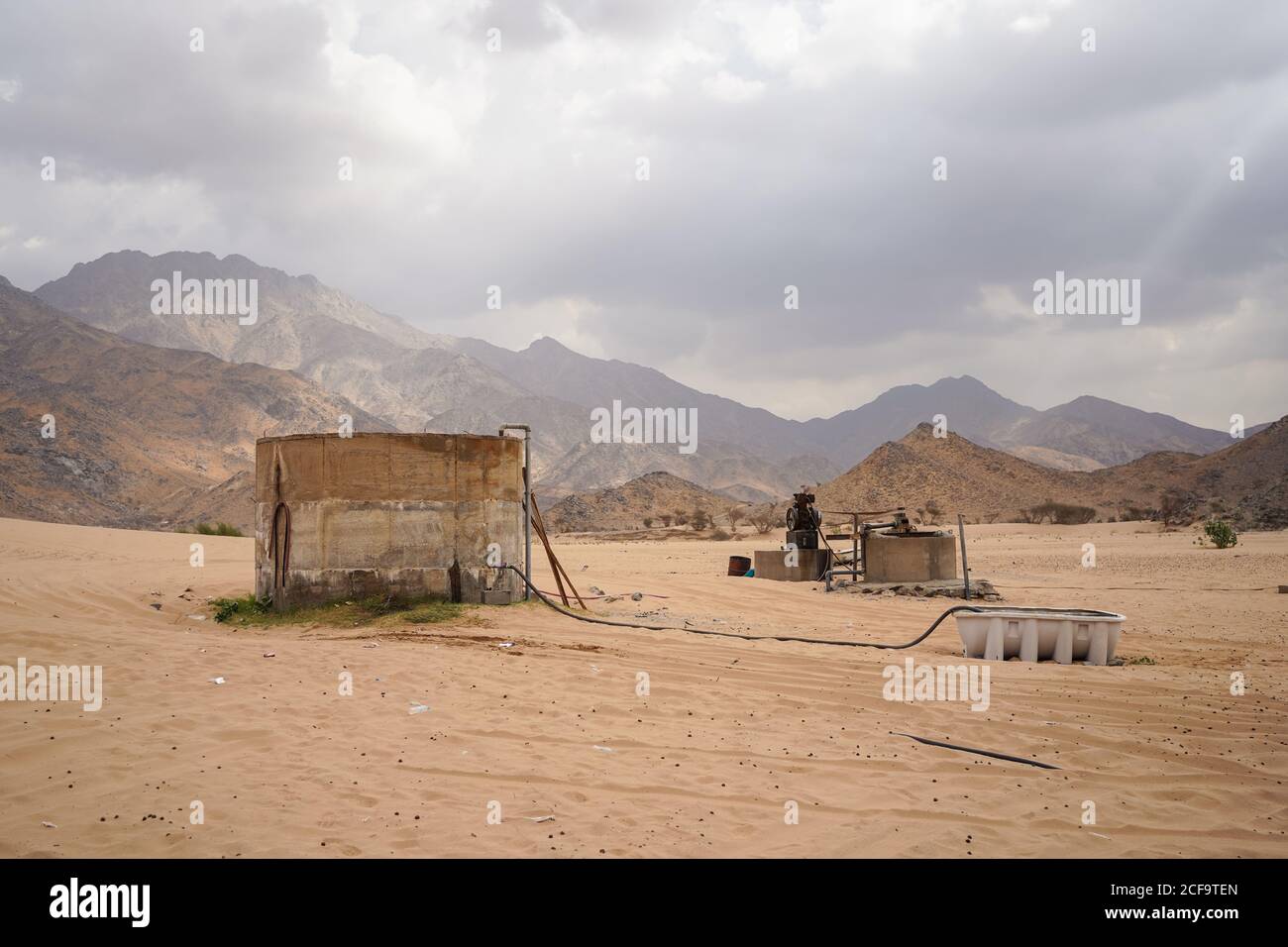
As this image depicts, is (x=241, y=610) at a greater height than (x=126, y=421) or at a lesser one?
lesser

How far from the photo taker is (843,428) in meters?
191

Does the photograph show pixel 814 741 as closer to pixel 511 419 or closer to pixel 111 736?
pixel 111 736

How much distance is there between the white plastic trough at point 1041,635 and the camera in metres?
9.80

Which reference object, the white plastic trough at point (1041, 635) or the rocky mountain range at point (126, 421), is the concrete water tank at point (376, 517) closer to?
the white plastic trough at point (1041, 635)

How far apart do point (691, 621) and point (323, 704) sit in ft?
22.2

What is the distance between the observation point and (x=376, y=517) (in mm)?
12273

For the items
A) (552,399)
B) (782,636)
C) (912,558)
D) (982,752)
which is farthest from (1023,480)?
(552,399)

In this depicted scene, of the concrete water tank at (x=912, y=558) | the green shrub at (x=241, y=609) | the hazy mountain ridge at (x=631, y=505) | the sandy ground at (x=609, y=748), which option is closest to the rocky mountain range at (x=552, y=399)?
the hazy mountain ridge at (x=631, y=505)

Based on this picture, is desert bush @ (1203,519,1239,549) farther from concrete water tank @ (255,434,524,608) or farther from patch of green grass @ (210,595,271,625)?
patch of green grass @ (210,595,271,625)

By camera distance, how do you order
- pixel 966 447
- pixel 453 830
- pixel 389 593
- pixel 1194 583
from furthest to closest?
pixel 966 447 < pixel 1194 583 < pixel 389 593 < pixel 453 830

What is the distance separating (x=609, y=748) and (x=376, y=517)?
6920 mm

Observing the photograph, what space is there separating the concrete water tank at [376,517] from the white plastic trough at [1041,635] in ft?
21.9

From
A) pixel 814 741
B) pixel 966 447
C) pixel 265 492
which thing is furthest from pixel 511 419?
pixel 814 741

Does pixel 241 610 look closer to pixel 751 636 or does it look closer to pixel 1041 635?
pixel 751 636
